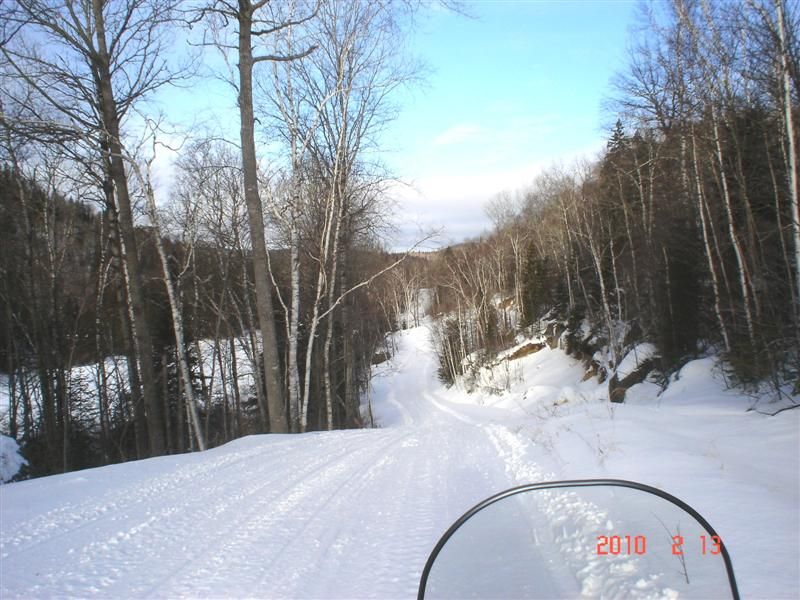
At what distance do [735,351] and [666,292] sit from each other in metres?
8.03

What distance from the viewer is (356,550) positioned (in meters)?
3.70

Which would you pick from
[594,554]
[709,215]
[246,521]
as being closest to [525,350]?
[709,215]

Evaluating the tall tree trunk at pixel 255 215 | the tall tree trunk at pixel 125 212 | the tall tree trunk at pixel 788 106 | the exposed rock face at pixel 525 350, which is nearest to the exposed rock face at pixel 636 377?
the tall tree trunk at pixel 788 106

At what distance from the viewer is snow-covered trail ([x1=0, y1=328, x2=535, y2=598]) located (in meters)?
3.22

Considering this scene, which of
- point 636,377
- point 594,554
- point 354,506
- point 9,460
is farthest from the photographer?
point 636,377

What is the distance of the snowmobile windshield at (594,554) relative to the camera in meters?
2.36

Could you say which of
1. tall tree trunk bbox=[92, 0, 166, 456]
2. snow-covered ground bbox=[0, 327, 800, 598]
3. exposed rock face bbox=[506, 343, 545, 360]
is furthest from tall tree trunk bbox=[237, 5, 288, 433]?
exposed rock face bbox=[506, 343, 545, 360]

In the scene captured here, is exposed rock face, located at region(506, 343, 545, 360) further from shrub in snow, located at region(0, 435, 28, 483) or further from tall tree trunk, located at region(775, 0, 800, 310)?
shrub in snow, located at region(0, 435, 28, 483)

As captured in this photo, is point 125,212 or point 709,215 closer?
point 125,212

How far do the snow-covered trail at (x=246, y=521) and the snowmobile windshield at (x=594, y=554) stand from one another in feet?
2.22

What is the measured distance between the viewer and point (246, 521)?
14.3 feet

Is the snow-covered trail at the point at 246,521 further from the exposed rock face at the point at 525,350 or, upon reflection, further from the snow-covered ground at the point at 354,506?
the exposed rock face at the point at 525,350

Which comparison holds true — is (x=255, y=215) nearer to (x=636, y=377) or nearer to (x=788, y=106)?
(x=788, y=106)

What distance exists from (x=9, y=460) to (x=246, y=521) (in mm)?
7401
